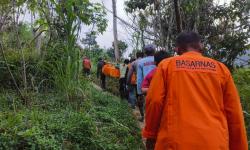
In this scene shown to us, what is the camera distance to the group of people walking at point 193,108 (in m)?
3.67

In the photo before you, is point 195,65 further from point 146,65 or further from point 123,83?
point 123,83

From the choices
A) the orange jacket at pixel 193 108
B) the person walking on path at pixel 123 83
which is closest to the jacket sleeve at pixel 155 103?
the orange jacket at pixel 193 108

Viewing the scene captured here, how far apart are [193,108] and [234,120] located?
0.40 m

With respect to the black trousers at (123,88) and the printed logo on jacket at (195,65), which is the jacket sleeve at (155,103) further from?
the black trousers at (123,88)

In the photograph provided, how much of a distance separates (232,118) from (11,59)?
8.28 m

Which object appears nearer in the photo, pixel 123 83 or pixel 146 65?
pixel 146 65

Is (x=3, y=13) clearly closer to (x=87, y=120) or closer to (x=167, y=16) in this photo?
(x=87, y=120)

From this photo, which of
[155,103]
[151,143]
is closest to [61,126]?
[151,143]

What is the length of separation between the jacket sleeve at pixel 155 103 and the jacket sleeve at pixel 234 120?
542 mm

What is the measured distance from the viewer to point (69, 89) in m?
8.69

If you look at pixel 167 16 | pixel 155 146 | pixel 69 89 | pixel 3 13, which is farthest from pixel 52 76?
pixel 167 16

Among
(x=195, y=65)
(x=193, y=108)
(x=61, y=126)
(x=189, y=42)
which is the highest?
(x=189, y=42)

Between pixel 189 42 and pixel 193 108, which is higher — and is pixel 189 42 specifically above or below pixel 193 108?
above

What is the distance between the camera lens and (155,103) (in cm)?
380
